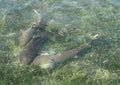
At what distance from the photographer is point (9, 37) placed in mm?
8828

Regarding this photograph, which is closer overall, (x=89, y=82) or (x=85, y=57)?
(x=89, y=82)

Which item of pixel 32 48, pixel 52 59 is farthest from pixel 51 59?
pixel 32 48

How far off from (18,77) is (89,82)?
176 centimetres

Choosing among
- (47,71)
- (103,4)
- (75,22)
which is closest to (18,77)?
(47,71)

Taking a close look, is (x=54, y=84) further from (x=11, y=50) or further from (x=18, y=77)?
(x=11, y=50)

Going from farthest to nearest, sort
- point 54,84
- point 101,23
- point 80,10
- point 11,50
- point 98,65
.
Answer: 1. point 80,10
2. point 101,23
3. point 11,50
4. point 98,65
5. point 54,84

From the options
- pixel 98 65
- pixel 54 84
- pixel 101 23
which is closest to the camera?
pixel 54 84

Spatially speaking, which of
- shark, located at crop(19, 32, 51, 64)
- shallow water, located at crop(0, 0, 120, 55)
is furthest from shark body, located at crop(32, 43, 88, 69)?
shallow water, located at crop(0, 0, 120, 55)

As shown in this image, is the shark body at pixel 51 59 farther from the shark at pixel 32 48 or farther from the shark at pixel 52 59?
the shark at pixel 32 48

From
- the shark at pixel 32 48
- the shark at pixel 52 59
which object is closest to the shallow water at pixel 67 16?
the shark at pixel 32 48

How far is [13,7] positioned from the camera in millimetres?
10594

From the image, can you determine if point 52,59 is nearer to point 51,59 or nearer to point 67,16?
point 51,59

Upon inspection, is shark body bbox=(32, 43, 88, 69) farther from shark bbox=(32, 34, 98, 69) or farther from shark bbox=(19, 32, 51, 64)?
shark bbox=(19, 32, 51, 64)

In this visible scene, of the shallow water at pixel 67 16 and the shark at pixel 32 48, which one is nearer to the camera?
the shark at pixel 32 48
